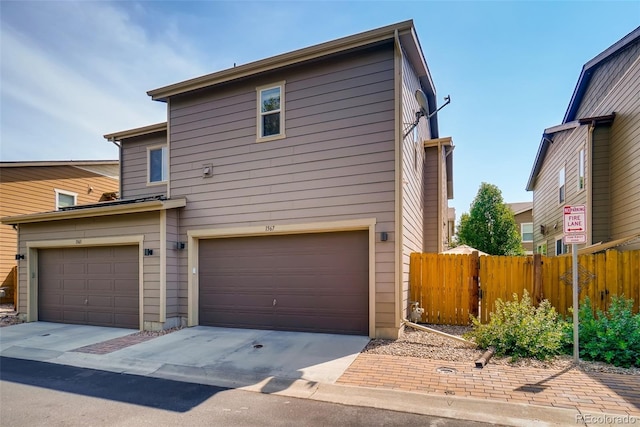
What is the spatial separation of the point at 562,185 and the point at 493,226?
5.85 meters

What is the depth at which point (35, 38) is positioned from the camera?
869 cm

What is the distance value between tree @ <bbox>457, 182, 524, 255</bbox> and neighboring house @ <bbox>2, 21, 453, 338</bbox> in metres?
10.4

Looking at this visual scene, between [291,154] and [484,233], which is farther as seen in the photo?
→ [484,233]

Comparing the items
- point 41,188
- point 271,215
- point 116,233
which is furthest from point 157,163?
point 41,188

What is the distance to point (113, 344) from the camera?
7434 mm

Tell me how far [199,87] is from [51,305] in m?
7.74

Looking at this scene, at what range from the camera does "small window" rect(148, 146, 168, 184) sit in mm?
11492

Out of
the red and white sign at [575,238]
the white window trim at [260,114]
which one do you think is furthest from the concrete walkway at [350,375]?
the white window trim at [260,114]

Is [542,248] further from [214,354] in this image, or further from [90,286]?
[90,286]

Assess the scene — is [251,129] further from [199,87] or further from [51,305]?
[51,305]

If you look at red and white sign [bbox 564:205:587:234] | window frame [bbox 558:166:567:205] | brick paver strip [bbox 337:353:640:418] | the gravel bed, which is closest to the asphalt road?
brick paver strip [bbox 337:353:640:418]

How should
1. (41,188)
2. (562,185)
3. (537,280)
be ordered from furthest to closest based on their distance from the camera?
(41,188)
(562,185)
(537,280)

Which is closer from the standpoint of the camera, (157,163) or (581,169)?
(581,169)

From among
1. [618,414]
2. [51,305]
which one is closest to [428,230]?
[618,414]
